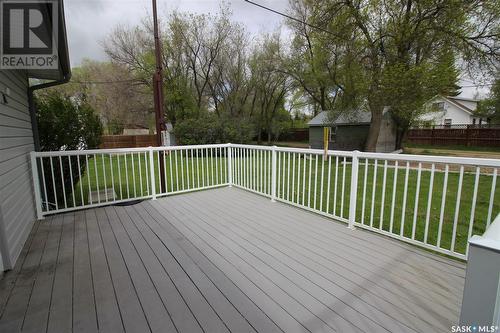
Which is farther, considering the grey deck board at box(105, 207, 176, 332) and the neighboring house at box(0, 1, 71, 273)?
the neighboring house at box(0, 1, 71, 273)

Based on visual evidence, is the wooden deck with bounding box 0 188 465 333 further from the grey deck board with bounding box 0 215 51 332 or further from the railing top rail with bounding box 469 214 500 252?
the railing top rail with bounding box 469 214 500 252

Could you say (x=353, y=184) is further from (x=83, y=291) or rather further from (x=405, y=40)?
(x=405, y=40)

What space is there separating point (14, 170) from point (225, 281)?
2.62 meters

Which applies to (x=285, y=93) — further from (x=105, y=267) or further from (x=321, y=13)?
(x=105, y=267)

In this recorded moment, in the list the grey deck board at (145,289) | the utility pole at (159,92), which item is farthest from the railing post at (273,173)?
the grey deck board at (145,289)

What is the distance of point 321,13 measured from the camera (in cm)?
956

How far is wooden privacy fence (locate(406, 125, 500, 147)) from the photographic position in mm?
14812

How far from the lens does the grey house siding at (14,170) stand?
90.9 inches

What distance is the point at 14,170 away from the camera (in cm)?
276

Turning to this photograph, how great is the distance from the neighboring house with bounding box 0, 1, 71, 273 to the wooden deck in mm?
200

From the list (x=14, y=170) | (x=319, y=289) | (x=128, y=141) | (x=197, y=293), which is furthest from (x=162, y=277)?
(x=128, y=141)

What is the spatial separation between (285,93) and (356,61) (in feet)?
35.3

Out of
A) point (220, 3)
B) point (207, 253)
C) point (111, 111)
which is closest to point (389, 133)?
point (220, 3)

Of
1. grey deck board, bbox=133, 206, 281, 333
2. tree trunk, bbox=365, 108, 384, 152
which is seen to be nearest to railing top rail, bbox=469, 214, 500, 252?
grey deck board, bbox=133, 206, 281, 333
